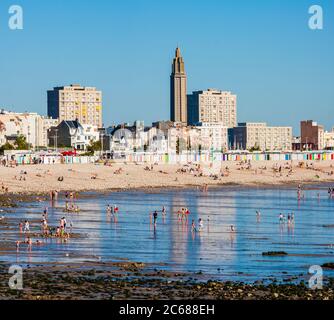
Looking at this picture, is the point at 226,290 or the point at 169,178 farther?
the point at 169,178

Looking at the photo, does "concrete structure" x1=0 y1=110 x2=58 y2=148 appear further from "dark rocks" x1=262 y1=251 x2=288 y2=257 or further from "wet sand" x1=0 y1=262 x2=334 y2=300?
"wet sand" x1=0 y1=262 x2=334 y2=300

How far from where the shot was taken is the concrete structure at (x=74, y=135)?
527 feet

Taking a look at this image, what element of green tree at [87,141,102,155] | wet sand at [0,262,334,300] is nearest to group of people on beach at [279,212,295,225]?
wet sand at [0,262,334,300]

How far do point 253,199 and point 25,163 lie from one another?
132ft

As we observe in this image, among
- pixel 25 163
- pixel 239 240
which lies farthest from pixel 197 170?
pixel 239 240

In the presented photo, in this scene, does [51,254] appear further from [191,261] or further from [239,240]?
[239,240]

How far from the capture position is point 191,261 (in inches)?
1215

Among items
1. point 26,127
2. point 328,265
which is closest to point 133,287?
point 328,265

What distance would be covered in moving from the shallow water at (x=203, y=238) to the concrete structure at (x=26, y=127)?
3751 inches

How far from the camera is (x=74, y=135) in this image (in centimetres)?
16088

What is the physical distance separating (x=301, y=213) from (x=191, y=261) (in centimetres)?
2461

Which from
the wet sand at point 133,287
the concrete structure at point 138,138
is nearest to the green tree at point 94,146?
the concrete structure at point 138,138
